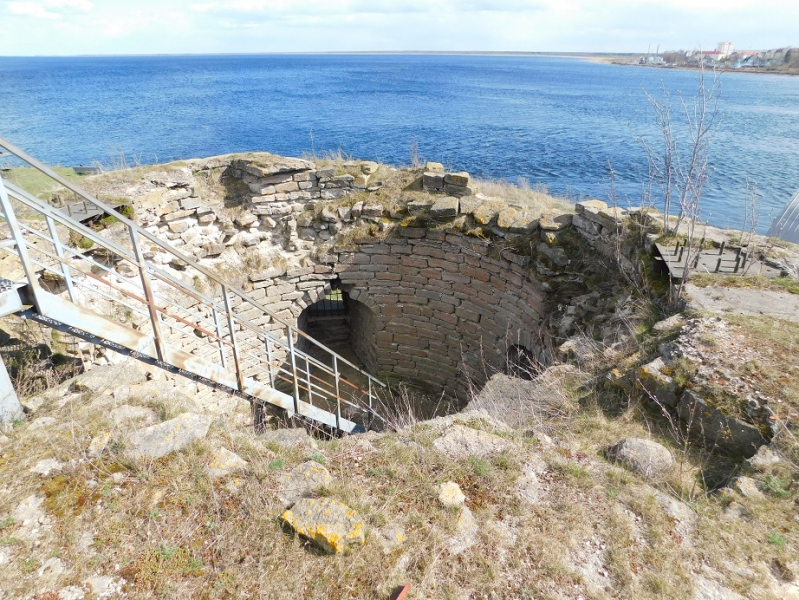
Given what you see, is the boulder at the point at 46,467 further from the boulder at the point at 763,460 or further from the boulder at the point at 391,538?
the boulder at the point at 763,460

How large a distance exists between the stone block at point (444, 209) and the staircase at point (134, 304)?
3741 mm

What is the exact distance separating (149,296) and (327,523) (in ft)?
7.97

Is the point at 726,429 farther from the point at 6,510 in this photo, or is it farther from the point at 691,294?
the point at 6,510

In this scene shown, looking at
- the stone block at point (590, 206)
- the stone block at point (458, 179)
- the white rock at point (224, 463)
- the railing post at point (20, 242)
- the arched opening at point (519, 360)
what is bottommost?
the arched opening at point (519, 360)

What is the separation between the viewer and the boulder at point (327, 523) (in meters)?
3.20

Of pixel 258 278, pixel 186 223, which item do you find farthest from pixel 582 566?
pixel 186 223

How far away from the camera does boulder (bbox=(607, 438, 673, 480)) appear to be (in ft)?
13.4

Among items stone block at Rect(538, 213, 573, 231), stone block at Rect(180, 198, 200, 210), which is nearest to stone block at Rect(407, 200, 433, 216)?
stone block at Rect(538, 213, 573, 231)

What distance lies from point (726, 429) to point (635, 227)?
4.07 metres

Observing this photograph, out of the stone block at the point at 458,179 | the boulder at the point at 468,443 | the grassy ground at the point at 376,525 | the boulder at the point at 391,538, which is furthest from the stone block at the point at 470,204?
the boulder at the point at 391,538

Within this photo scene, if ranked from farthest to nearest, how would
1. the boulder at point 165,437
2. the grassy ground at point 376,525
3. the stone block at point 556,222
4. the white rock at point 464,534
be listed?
1. the stone block at point 556,222
2. the boulder at point 165,437
3. the white rock at point 464,534
4. the grassy ground at point 376,525

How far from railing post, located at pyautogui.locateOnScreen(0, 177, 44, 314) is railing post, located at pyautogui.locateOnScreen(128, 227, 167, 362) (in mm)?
692

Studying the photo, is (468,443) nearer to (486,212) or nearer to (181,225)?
(486,212)

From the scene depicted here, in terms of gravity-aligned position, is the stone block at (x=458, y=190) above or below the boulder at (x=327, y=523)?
above
